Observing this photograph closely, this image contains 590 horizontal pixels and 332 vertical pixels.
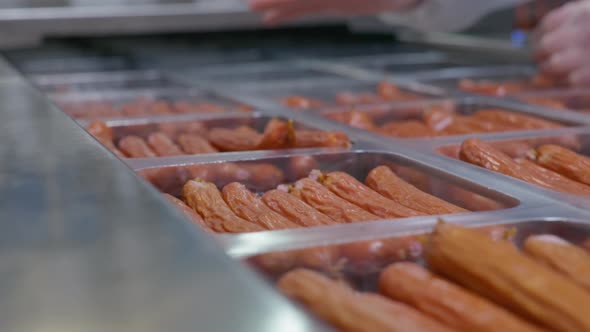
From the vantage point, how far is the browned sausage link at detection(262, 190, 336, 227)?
4.27ft

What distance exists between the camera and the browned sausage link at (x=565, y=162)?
1.63 m

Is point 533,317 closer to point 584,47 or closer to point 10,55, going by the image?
point 584,47

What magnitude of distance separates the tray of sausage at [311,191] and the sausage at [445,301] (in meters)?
0.33

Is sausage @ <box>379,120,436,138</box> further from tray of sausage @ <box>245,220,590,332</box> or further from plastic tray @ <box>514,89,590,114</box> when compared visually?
tray of sausage @ <box>245,220,590,332</box>

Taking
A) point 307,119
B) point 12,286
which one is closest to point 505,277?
point 12,286

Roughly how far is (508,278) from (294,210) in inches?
22.3

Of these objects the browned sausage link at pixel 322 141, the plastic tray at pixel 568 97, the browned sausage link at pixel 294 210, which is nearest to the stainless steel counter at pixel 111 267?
the browned sausage link at pixel 294 210

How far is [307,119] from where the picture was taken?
225cm

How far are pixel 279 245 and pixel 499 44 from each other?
318 centimetres

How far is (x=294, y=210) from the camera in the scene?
53.6 inches

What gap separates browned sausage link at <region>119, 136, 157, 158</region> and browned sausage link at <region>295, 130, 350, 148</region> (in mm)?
382

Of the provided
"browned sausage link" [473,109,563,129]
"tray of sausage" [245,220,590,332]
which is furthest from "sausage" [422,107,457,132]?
"tray of sausage" [245,220,590,332]

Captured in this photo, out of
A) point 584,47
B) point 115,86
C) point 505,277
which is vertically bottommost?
point 115,86

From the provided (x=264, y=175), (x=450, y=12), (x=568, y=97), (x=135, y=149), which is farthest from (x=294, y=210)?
(x=450, y=12)
